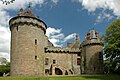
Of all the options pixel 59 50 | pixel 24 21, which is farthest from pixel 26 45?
pixel 59 50

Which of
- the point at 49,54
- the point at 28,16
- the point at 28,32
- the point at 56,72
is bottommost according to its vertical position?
the point at 56,72

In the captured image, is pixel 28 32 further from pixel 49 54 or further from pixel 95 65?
pixel 95 65

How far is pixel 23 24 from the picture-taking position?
3834 cm

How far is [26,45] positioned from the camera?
122 ft

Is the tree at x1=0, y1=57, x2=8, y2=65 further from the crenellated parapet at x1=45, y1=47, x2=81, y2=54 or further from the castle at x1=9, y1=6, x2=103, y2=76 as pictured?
the castle at x1=9, y1=6, x2=103, y2=76

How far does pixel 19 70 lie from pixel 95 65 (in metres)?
14.6

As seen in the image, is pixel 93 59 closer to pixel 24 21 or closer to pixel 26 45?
pixel 26 45

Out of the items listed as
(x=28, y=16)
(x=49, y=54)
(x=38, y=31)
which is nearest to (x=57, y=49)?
(x=49, y=54)

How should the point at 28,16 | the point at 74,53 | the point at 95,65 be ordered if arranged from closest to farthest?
the point at 28,16, the point at 95,65, the point at 74,53

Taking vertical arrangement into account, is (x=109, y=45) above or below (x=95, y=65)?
above

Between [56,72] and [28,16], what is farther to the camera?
[56,72]

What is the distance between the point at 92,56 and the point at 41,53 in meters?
9.89

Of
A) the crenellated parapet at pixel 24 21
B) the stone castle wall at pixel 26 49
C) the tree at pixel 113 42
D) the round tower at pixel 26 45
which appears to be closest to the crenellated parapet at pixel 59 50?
the round tower at pixel 26 45

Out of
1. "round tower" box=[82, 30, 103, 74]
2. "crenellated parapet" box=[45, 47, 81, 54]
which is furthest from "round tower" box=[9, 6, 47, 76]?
"round tower" box=[82, 30, 103, 74]
